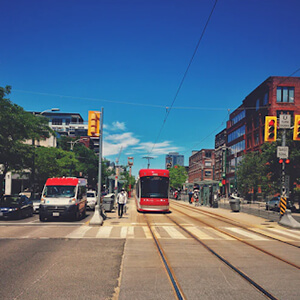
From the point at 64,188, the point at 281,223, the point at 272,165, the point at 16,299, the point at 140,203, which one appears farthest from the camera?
the point at 272,165

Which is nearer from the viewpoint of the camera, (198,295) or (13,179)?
(198,295)

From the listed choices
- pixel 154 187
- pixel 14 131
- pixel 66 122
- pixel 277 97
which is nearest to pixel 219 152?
pixel 277 97

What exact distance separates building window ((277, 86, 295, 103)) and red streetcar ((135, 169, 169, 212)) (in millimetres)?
40039

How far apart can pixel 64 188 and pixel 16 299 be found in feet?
48.3

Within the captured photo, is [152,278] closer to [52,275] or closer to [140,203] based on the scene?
[52,275]

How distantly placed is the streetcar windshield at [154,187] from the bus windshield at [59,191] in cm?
762

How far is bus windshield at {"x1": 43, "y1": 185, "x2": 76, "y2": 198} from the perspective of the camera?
64.5 ft

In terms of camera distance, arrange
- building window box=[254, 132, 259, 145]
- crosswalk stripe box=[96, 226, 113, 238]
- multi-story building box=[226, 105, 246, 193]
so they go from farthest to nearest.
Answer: multi-story building box=[226, 105, 246, 193] < building window box=[254, 132, 259, 145] < crosswalk stripe box=[96, 226, 113, 238]

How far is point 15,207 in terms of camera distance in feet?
65.3

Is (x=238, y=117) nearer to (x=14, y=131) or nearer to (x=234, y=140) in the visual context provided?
(x=234, y=140)

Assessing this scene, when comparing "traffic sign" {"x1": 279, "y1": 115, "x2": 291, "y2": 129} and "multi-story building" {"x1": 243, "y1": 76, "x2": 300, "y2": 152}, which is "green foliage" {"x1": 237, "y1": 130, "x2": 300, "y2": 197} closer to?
"traffic sign" {"x1": 279, "y1": 115, "x2": 291, "y2": 129}

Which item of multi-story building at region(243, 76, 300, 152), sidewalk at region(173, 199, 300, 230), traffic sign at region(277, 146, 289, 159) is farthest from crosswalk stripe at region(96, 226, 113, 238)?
multi-story building at region(243, 76, 300, 152)

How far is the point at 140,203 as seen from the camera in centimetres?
2641

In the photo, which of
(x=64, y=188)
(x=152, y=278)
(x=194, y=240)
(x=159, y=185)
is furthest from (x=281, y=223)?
(x=152, y=278)
